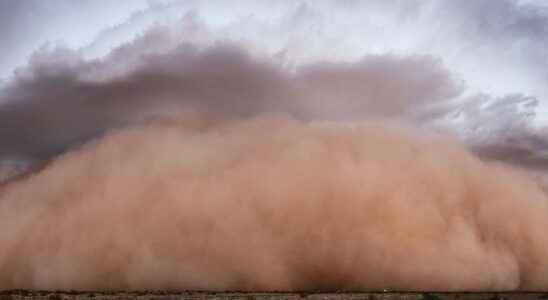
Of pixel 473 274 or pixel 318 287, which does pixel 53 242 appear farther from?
pixel 473 274

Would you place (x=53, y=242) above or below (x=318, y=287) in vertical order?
above

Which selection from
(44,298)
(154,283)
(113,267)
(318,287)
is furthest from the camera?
(113,267)

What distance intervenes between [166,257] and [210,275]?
780cm

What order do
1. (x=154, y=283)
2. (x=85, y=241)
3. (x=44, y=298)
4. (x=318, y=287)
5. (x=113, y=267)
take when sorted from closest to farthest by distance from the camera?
(x=44, y=298)
(x=154, y=283)
(x=318, y=287)
(x=113, y=267)
(x=85, y=241)

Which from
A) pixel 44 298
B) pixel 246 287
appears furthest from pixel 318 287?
pixel 44 298

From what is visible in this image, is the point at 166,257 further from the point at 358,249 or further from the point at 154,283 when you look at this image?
the point at 358,249

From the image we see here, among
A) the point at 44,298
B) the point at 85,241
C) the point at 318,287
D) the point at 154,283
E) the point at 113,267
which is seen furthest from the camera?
the point at 85,241

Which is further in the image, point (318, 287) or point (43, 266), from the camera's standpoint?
point (43, 266)

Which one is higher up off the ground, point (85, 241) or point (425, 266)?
point (85, 241)

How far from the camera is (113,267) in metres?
54.2

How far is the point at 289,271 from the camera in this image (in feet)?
177

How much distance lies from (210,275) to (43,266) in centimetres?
2081

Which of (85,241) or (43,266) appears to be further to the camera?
(85,241)

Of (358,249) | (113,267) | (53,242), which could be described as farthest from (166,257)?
(358,249)
